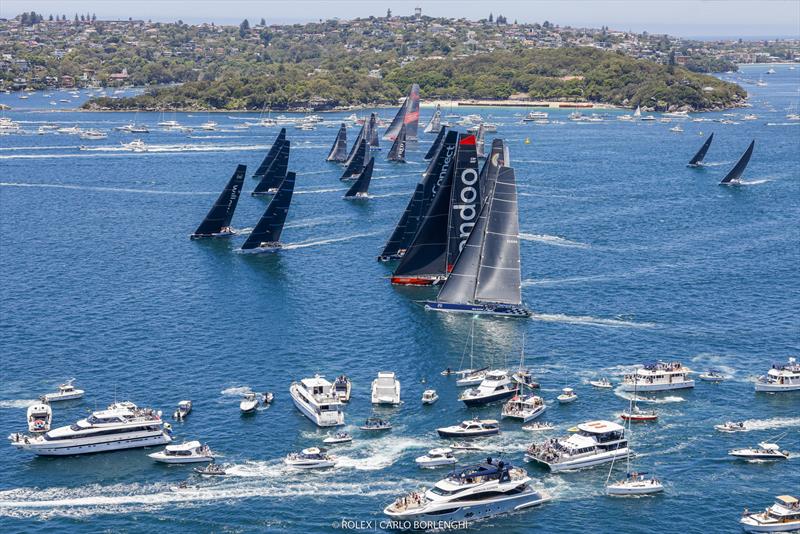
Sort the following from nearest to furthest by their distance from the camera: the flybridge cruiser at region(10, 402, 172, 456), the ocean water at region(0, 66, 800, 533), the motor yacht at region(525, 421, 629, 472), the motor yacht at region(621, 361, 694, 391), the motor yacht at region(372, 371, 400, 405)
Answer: the ocean water at region(0, 66, 800, 533), the motor yacht at region(525, 421, 629, 472), the flybridge cruiser at region(10, 402, 172, 456), the motor yacht at region(372, 371, 400, 405), the motor yacht at region(621, 361, 694, 391)

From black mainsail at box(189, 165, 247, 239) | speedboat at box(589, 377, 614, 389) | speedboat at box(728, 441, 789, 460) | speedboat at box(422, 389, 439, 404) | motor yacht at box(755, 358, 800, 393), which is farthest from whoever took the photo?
black mainsail at box(189, 165, 247, 239)

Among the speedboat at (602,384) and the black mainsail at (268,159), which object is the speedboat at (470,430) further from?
the black mainsail at (268,159)

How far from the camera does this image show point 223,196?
453 ft

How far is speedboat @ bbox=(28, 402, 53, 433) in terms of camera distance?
2874 inches

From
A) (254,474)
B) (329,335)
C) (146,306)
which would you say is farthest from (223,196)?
(254,474)

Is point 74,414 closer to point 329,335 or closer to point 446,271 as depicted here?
point 329,335

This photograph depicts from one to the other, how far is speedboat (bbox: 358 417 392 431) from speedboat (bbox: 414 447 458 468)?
19.7 feet

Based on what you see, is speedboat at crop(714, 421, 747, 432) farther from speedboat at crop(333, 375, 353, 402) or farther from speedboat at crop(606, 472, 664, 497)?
speedboat at crop(333, 375, 353, 402)

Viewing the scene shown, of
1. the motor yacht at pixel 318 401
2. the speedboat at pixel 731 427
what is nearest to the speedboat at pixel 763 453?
the speedboat at pixel 731 427

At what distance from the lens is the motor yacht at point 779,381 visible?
8219 cm

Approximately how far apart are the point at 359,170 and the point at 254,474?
123414 mm

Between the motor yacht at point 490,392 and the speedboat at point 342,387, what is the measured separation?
809 cm

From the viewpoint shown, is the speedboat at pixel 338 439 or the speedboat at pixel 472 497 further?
the speedboat at pixel 338 439

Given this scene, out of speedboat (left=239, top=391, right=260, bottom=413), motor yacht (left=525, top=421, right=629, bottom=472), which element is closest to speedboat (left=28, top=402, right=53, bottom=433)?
speedboat (left=239, top=391, right=260, bottom=413)
